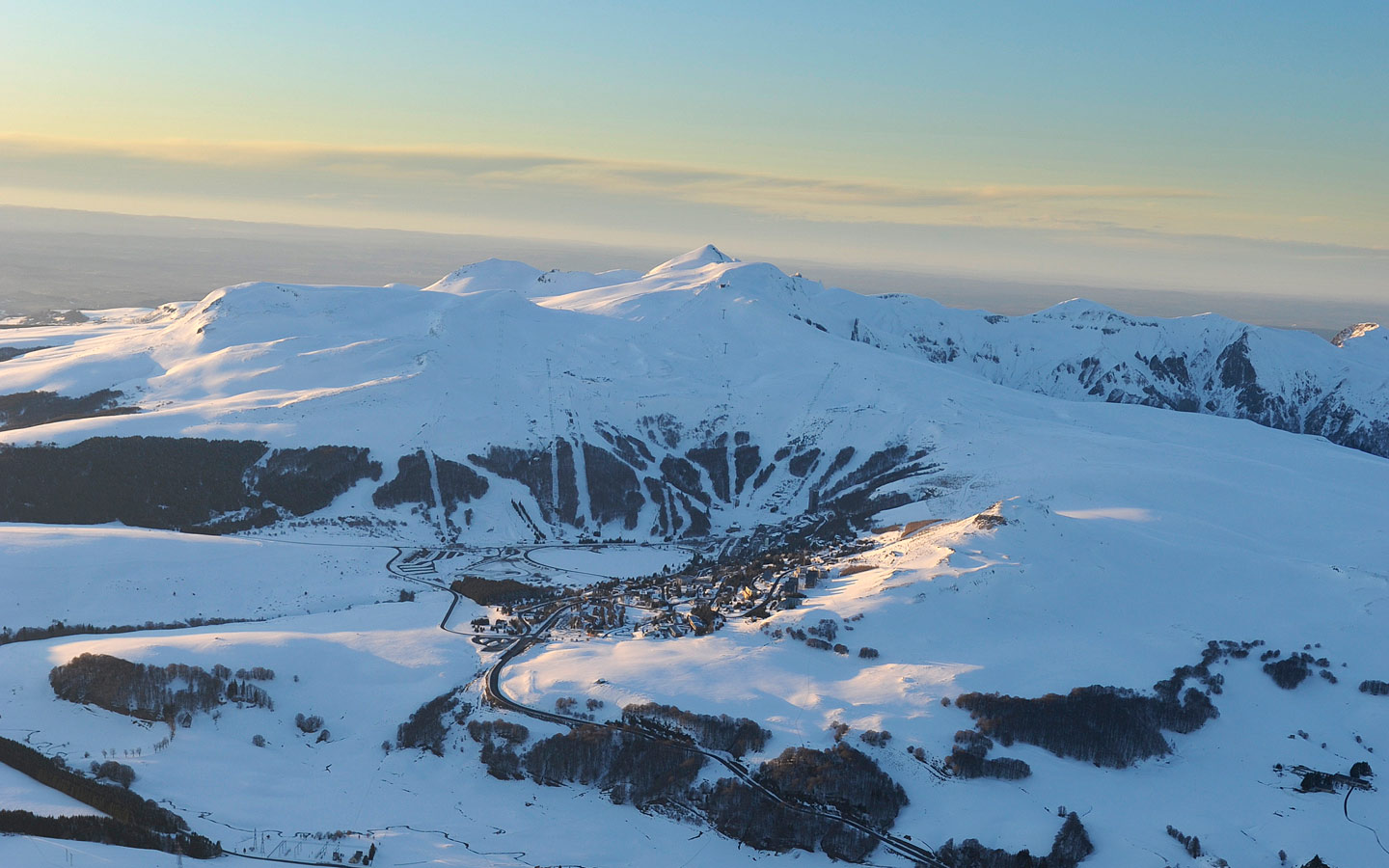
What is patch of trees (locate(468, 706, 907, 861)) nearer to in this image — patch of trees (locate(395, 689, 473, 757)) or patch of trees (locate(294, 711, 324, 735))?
patch of trees (locate(395, 689, 473, 757))

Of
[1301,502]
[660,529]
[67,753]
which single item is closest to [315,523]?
[660,529]

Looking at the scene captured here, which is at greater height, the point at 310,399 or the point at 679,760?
the point at 310,399

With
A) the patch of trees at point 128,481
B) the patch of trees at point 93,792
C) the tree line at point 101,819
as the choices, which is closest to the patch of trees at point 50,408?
the patch of trees at point 128,481

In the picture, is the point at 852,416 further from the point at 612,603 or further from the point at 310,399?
the point at 310,399

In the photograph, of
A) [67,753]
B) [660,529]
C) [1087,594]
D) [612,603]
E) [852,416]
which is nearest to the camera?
[67,753]

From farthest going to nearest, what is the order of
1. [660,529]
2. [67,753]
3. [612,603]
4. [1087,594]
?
[660,529] → [612,603] → [1087,594] → [67,753]

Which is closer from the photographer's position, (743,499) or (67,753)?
(67,753)

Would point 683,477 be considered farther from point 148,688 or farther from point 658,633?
point 148,688

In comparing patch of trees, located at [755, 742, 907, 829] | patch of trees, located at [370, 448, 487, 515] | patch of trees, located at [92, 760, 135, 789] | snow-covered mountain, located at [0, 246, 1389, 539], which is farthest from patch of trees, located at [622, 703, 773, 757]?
patch of trees, located at [370, 448, 487, 515]

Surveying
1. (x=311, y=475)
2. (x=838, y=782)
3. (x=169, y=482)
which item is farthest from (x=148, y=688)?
(x=311, y=475)
